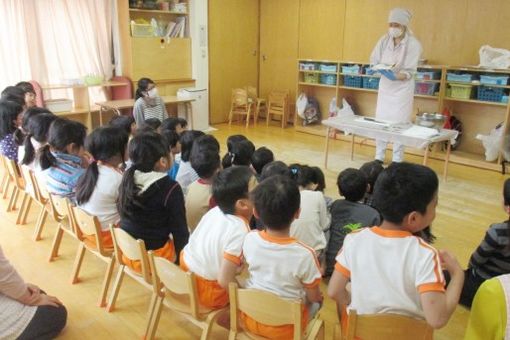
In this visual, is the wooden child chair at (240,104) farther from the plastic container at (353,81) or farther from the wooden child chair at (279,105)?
the plastic container at (353,81)

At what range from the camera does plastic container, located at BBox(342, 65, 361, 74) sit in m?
6.00

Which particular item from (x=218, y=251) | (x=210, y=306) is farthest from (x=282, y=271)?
(x=210, y=306)

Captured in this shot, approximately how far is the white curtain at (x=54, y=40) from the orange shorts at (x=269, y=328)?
4.93m

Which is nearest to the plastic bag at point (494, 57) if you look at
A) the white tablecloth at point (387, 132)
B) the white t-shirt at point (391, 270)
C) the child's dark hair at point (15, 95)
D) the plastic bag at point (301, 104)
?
the white tablecloth at point (387, 132)

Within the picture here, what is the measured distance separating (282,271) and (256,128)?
18.3 ft

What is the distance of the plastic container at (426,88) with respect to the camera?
5324mm

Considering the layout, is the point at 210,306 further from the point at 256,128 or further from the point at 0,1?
the point at 256,128

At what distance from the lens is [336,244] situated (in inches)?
93.6

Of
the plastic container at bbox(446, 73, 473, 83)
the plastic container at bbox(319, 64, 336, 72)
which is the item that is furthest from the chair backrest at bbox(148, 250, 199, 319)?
the plastic container at bbox(319, 64, 336, 72)

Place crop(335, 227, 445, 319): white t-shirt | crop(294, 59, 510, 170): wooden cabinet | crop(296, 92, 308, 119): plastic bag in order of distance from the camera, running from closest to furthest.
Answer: crop(335, 227, 445, 319): white t-shirt < crop(294, 59, 510, 170): wooden cabinet < crop(296, 92, 308, 119): plastic bag

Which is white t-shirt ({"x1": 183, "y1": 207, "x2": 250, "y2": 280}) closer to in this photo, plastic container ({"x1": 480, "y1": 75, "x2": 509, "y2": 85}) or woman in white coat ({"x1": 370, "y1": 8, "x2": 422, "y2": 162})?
woman in white coat ({"x1": 370, "y1": 8, "x2": 422, "y2": 162})

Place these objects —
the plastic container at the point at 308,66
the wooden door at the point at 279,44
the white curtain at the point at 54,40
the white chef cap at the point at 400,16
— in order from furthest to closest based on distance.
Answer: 1. the wooden door at the point at 279,44
2. the plastic container at the point at 308,66
3. the white curtain at the point at 54,40
4. the white chef cap at the point at 400,16

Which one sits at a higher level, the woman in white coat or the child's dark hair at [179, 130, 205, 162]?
the woman in white coat

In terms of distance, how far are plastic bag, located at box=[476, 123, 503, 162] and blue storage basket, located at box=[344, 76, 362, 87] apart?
1.77 metres
